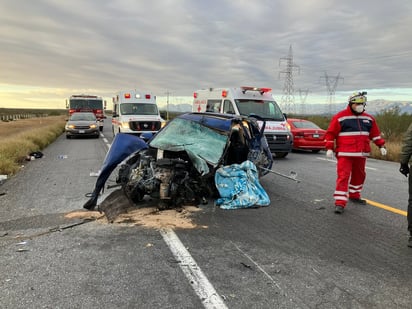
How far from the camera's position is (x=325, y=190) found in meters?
7.39

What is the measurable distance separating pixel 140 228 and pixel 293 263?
2112 mm

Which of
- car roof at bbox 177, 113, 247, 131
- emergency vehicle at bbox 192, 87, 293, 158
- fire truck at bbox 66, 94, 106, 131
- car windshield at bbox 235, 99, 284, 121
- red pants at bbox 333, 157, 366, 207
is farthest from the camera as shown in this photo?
fire truck at bbox 66, 94, 106, 131

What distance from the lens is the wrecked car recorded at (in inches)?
219

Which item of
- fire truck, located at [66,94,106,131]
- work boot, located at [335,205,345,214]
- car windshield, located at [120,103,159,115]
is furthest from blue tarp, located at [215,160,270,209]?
fire truck, located at [66,94,106,131]

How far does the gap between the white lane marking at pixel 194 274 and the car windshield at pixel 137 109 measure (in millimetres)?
14193

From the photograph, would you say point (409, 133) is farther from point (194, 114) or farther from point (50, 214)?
point (50, 214)

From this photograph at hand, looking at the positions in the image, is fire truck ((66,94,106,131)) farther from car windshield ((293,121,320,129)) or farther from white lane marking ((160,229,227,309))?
white lane marking ((160,229,227,309))

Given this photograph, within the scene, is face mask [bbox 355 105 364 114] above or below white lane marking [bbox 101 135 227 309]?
above

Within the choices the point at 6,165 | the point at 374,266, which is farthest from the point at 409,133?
the point at 6,165

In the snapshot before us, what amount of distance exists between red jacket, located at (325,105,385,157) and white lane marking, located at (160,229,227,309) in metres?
3.20

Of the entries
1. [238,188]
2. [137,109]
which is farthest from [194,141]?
[137,109]

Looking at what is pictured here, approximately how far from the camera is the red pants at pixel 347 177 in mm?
5750

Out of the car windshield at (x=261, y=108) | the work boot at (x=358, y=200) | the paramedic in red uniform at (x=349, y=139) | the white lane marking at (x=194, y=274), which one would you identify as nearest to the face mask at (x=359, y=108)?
the paramedic in red uniform at (x=349, y=139)

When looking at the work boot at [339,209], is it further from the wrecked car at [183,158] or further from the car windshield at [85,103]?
the car windshield at [85,103]
